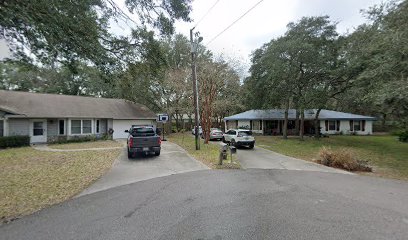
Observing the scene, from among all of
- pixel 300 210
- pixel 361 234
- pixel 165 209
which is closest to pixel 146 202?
pixel 165 209

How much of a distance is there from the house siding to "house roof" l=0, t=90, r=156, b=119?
781mm

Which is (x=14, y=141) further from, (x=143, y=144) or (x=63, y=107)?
(x=143, y=144)

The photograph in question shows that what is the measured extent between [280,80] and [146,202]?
1993 centimetres

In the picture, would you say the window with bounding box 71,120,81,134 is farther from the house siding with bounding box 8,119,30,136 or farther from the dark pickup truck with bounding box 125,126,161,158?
the dark pickup truck with bounding box 125,126,161,158

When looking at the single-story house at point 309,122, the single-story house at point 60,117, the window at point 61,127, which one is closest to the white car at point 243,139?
the single-story house at point 60,117

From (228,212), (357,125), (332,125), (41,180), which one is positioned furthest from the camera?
(357,125)

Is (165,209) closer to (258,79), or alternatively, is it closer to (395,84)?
(395,84)

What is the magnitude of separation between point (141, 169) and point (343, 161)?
913 cm

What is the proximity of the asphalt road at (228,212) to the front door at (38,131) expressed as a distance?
57.9ft

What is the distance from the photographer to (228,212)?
536cm

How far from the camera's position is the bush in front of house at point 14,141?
17.8 metres

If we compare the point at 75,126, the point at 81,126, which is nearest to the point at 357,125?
the point at 81,126

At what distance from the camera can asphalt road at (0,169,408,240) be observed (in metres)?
4.39

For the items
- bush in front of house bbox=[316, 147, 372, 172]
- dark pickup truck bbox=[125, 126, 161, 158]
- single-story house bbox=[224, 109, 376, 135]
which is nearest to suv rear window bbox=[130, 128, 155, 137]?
dark pickup truck bbox=[125, 126, 161, 158]
